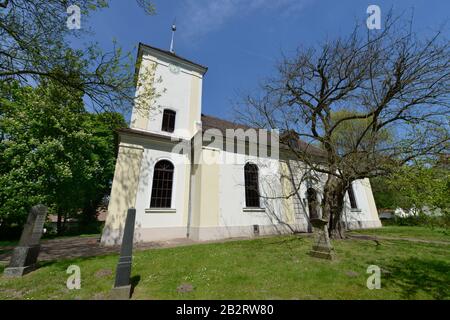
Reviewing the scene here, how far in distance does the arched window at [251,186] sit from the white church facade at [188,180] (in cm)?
6

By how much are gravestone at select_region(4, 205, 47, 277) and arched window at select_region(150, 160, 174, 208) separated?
5.04 m

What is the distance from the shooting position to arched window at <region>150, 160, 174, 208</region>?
11.4m

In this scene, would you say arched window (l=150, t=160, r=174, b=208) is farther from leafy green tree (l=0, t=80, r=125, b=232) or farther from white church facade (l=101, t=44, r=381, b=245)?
leafy green tree (l=0, t=80, r=125, b=232)

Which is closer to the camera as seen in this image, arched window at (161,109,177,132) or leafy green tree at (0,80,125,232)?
arched window at (161,109,177,132)

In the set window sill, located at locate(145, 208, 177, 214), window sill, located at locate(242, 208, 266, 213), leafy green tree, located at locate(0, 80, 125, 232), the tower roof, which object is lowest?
window sill, located at locate(145, 208, 177, 214)

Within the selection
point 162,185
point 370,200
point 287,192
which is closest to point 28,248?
point 162,185

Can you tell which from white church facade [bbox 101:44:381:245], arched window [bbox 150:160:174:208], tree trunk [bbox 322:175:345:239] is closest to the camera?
tree trunk [bbox 322:175:345:239]

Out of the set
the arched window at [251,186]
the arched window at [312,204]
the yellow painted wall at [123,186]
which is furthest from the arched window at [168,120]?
the arched window at [312,204]

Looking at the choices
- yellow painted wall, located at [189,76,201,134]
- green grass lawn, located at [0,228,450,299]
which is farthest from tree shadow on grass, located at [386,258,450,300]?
yellow painted wall, located at [189,76,201,134]

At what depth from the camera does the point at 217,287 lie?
4582 millimetres

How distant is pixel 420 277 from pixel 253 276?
168 inches

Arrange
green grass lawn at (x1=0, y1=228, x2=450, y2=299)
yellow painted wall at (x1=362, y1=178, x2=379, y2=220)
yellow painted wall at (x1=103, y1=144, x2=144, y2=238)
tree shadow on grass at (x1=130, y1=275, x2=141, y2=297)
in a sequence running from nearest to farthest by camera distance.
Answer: green grass lawn at (x1=0, y1=228, x2=450, y2=299) < tree shadow on grass at (x1=130, y1=275, x2=141, y2=297) < yellow painted wall at (x1=103, y1=144, x2=144, y2=238) < yellow painted wall at (x1=362, y1=178, x2=379, y2=220)

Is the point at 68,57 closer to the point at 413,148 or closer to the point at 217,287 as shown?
the point at 217,287

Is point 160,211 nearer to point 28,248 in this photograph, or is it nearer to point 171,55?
point 28,248
